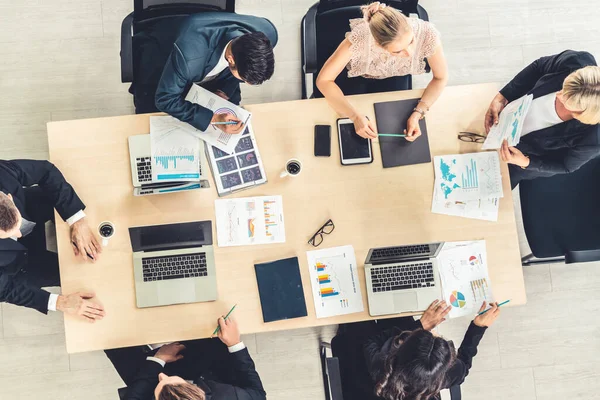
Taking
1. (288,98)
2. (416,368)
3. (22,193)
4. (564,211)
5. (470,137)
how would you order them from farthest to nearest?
(288,98)
(564,211)
(470,137)
(22,193)
(416,368)

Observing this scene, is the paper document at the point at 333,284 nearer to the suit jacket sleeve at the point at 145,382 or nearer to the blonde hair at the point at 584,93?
the suit jacket sleeve at the point at 145,382

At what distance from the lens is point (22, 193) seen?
7.18 feet

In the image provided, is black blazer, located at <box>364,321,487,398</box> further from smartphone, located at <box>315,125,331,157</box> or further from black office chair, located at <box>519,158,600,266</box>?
smartphone, located at <box>315,125,331,157</box>

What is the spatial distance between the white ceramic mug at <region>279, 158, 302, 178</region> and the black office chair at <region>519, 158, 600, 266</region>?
1275 mm

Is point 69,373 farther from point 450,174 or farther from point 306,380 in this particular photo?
point 450,174

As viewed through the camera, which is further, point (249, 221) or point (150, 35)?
point (150, 35)

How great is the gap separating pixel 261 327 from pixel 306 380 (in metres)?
0.94

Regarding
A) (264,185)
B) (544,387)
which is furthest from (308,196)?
(544,387)

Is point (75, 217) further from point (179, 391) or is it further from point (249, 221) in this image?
point (179, 391)

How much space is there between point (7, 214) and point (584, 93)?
7.64 feet

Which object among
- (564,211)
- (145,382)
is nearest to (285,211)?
(145,382)

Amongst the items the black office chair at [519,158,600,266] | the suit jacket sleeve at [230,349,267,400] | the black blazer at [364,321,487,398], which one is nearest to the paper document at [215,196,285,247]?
the suit jacket sleeve at [230,349,267,400]

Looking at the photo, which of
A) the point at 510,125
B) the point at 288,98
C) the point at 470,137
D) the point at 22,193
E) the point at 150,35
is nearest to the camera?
the point at 510,125

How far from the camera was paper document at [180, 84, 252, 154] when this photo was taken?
2230 mm
